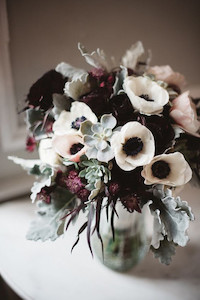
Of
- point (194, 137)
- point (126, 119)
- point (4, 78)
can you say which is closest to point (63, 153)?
point (126, 119)

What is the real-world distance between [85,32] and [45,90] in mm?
367

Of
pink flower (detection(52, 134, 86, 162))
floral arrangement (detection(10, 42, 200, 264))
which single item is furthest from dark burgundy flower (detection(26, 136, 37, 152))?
pink flower (detection(52, 134, 86, 162))

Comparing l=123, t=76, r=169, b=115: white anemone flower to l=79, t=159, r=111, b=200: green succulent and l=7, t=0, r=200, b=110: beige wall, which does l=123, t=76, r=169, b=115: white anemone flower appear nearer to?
l=79, t=159, r=111, b=200: green succulent

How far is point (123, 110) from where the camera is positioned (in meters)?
0.63

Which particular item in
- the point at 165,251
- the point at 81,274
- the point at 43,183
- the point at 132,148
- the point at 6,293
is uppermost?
the point at 132,148

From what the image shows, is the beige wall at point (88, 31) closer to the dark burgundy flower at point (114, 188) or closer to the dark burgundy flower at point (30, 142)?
the dark burgundy flower at point (30, 142)

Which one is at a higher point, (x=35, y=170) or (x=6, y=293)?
(x=35, y=170)

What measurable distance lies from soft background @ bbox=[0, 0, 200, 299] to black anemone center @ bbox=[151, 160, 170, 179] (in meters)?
0.37

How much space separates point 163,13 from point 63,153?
2.25ft

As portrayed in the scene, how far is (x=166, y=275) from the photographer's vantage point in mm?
817

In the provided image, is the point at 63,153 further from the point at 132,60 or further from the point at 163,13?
the point at 163,13

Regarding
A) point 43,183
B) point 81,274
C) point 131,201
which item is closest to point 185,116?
point 131,201

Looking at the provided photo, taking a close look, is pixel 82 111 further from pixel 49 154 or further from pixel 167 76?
pixel 167 76

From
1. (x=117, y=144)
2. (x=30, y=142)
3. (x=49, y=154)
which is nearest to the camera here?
(x=117, y=144)
